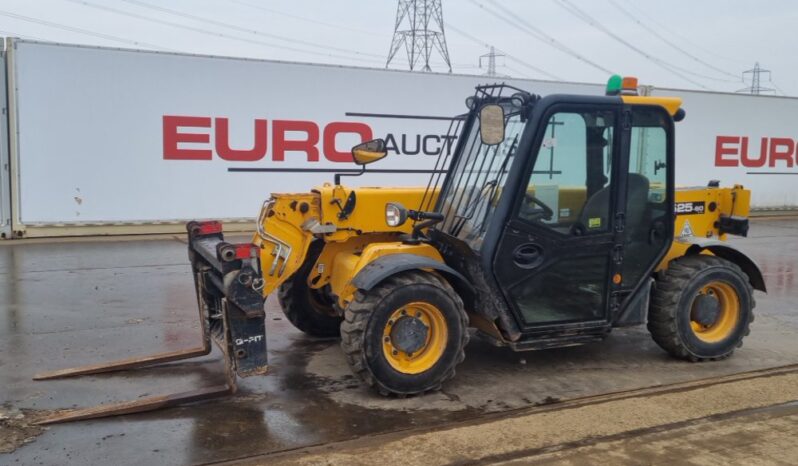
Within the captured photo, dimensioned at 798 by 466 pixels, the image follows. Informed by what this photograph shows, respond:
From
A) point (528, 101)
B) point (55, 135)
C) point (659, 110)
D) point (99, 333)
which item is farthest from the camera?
point (55, 135)

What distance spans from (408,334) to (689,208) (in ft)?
8.78

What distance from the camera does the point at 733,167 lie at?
17906 millimetres

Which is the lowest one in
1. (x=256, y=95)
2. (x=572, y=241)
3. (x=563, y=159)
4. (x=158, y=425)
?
(x=158, y=425)

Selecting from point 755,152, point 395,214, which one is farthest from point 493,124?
point 755,152

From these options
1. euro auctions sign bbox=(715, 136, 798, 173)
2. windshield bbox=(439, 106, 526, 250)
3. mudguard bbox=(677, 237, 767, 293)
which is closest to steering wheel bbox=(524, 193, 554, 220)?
windshield bbox=(439, 106, 526, 250)

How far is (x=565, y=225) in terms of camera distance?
5.05 m

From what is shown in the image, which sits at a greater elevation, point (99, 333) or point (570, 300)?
point (570, 300)

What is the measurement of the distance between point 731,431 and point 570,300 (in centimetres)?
138

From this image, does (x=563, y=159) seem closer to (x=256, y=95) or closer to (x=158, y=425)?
(x=158, y=425)

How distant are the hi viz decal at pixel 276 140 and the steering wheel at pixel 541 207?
9190 millimetres

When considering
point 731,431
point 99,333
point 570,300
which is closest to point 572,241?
point 570,300

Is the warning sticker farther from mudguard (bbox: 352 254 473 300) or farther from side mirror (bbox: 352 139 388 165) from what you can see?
side mirror (bbox: 352 139 388 165)

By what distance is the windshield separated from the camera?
16.4 feet

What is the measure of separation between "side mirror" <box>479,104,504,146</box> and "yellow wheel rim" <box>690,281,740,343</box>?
2.27 metres
